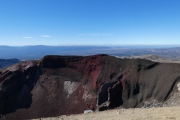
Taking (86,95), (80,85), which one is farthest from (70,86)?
(86,95)

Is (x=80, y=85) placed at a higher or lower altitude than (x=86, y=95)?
higher

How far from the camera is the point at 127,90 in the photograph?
159ft

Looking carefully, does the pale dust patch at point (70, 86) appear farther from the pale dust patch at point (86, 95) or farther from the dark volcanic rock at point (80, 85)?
the pale dust patch at point (86, 95)

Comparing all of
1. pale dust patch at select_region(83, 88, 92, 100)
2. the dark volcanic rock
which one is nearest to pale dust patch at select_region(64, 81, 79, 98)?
the dark volcanic rock

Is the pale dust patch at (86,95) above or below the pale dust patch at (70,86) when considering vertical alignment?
below

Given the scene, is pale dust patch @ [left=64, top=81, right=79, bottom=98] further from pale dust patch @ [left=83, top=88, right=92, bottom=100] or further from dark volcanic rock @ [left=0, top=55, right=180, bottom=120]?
pale dust patch @ [left=83, top=88, right=92, bottom=100]

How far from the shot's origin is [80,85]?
58.9 meters

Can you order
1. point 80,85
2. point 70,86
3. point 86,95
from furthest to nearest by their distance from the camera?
point 70,86
point 80,85
point 86,95

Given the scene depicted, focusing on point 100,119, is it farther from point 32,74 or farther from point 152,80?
point 32,74

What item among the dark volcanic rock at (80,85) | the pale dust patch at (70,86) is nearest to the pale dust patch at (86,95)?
the dark volcanic rock at (80,85)

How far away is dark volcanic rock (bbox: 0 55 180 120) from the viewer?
150 ft

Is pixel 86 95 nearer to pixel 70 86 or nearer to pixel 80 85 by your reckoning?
pixel 80 85

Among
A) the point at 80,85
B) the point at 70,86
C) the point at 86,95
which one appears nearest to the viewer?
the point at 86,95

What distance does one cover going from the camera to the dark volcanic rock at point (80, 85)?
1795 inches
